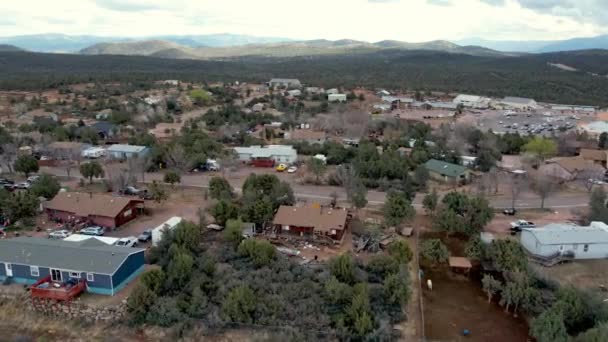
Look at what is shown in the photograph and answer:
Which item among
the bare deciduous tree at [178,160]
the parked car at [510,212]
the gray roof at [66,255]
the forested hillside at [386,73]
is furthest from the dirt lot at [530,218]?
the forested hillside at [386,73]

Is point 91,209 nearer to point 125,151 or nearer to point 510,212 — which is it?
point 125,151

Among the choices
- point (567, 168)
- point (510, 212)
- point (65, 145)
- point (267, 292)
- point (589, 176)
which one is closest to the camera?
point (267, 292)

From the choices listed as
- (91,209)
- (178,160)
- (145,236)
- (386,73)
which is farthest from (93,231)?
(386,73)

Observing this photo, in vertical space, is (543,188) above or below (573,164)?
above

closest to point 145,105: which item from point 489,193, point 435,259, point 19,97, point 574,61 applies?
point 19,97

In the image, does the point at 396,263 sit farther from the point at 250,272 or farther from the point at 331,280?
the point at 250,272

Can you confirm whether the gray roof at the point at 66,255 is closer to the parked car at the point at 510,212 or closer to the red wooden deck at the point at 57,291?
the red wooden deck at the point at 57,291

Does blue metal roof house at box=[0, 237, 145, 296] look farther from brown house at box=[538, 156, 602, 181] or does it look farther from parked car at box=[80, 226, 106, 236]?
brown house at box=[538, 156, 602, 181]
